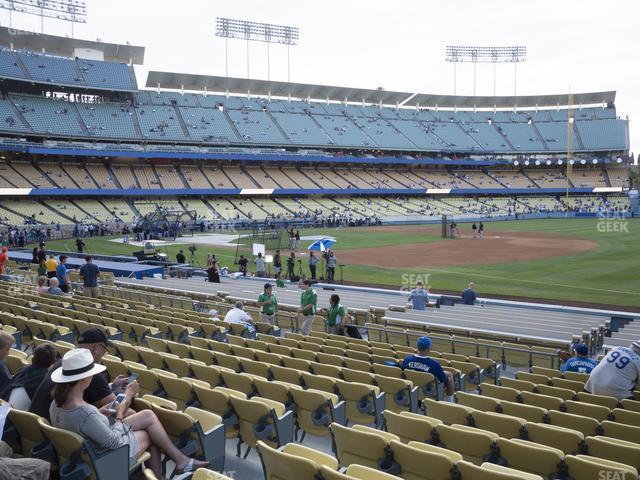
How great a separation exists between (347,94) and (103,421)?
101032 millimetres

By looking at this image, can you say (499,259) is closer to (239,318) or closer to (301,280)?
(301,280)

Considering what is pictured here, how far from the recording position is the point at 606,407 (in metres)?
6.98

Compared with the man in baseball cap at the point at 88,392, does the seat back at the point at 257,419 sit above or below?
below

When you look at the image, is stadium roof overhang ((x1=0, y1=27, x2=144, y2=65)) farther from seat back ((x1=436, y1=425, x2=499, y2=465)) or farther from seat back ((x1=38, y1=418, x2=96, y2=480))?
seat back ((x1=436, y1=425, x2=499, y2=465))

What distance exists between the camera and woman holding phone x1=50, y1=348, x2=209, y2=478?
457cm

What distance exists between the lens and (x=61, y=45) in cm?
7806

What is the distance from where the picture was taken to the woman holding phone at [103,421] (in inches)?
180

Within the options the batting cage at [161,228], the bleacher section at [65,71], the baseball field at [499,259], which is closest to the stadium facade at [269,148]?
the bleacher section at [65,71]

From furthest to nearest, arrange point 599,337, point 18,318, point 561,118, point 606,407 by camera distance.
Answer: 1. point 561,118
2. point 599,337
3. point 18,318
4. point 606,407

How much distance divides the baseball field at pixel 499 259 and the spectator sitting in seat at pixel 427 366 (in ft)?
54.3

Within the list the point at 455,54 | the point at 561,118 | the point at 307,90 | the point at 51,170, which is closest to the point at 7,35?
the point at 51,170

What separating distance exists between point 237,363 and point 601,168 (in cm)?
10452

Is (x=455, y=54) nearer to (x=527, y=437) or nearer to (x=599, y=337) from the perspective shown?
(x=599, y=337)

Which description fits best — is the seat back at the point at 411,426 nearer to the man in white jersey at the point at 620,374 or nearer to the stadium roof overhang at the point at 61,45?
the man in white jersey at the point at 620,374
